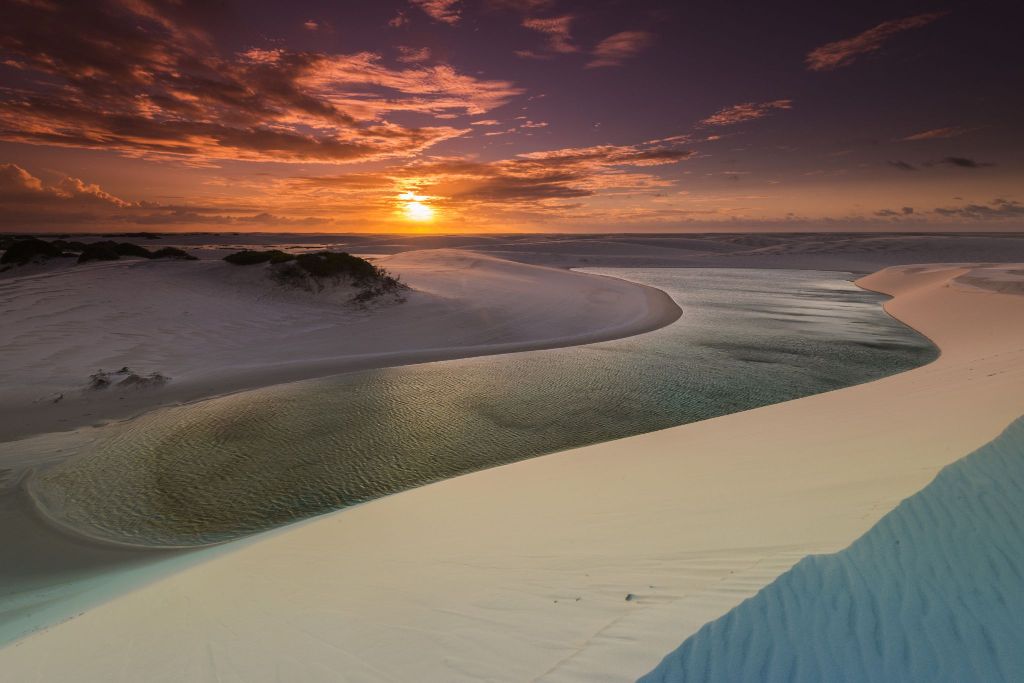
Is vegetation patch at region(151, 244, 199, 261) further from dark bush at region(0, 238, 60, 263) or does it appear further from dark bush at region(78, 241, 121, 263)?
dark bush at region(0, 238, 60, 263)

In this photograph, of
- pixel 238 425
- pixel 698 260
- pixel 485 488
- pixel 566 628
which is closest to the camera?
pixel 566 628

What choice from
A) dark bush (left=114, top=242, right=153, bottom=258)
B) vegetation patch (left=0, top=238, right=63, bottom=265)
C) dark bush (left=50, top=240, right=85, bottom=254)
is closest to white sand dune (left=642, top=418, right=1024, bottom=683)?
dark bush (left=114, top=242, right=153, bottom=258)

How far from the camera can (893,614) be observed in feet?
7.48

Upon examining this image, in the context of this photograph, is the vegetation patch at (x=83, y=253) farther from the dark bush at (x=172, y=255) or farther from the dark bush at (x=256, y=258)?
the dark bush at (x=256, y=258)

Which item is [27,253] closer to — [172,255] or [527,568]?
[172,255]

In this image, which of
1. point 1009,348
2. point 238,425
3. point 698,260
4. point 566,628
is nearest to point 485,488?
point 566,628

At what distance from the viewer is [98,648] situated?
3008 mm

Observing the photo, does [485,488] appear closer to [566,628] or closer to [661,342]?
[566,628]

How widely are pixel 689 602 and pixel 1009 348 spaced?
1187 centimetres

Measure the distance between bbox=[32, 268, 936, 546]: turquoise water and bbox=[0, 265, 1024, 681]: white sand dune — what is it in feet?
3.26

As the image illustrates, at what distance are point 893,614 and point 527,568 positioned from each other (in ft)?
6.67

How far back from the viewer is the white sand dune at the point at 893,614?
6.59 ft

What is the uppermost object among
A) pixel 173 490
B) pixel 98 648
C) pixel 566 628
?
pixel 566 628

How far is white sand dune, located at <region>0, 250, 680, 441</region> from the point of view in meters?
9.05
